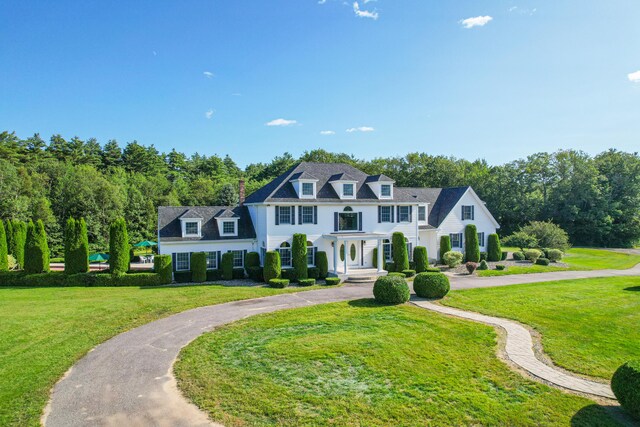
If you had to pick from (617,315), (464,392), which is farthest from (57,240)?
(617,315)

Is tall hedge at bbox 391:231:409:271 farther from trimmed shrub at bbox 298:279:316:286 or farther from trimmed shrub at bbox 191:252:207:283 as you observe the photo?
trimmed shrub at bbox 191:252:207:283

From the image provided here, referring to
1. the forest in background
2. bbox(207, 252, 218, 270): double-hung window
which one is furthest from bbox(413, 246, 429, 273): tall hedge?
the forest in background

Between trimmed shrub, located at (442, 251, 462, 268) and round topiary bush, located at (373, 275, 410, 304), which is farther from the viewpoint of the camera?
trimmed shrub, located at (442, 251, 462, 268)

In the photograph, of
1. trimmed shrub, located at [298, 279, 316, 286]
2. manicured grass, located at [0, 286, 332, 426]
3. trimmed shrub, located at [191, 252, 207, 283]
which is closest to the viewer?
manicured grass, located at [0, 286, 332, 426]

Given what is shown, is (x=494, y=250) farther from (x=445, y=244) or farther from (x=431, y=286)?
(x=431, y=286)

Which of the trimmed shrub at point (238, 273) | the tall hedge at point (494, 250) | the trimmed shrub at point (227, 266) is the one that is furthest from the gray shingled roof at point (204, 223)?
the tall hedge at point (494, 250)

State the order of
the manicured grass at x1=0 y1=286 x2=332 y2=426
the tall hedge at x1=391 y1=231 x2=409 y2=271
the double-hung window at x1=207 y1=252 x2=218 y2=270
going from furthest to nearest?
the tall hedge at x1=391 y1=231 x2=409 y2=271, the double-hung window at x1=207 y1=252 x2=218 y2=270, the manicured grass at x1=0 y1=286 x2=332 y2=426
